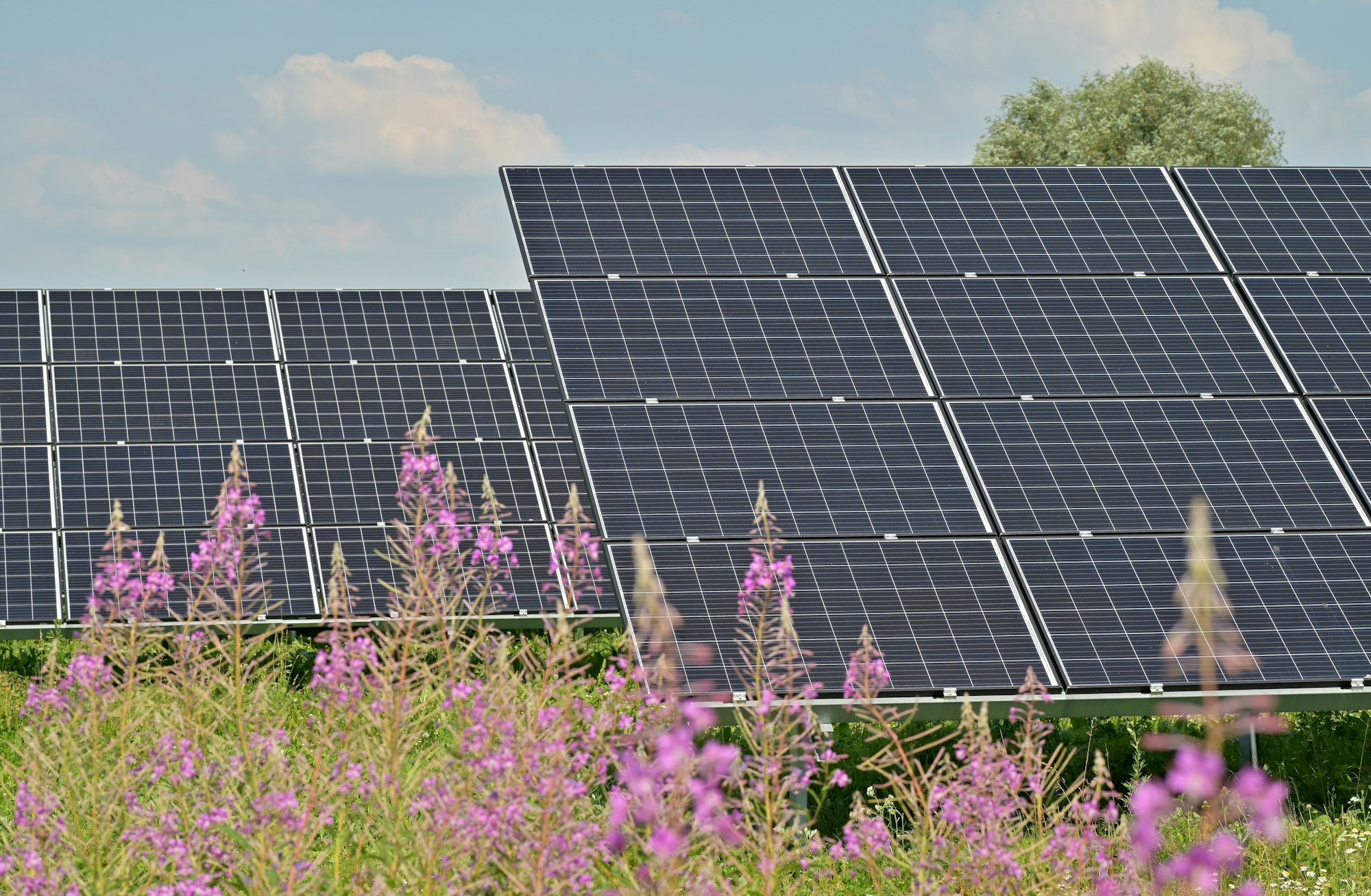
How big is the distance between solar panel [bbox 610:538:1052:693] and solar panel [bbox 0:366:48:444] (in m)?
11.7

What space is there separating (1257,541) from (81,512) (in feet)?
43.9

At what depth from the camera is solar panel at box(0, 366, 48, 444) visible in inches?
752

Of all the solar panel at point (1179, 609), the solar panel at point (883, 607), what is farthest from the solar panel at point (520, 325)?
the solar panel at point (1179, 609)

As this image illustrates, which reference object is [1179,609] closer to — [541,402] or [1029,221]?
[1029,221]

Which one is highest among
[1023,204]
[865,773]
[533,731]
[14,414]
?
[14,414]

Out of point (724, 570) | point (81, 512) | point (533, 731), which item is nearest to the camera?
point (533, 731)

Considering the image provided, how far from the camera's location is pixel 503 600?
1692 cm

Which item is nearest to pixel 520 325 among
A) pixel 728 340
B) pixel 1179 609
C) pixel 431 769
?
pixel 728 340

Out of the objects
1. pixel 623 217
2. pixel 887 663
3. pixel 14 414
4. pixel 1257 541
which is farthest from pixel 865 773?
pixel 14 414

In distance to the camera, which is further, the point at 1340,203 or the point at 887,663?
the point at 1340,203

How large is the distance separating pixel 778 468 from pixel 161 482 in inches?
393

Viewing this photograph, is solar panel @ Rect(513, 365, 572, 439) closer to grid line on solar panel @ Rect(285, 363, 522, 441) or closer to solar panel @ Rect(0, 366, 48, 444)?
grid line on solar panel @ Rect(285, 363, 522, 441)

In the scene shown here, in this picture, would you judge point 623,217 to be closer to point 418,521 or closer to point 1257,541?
point 1257,541

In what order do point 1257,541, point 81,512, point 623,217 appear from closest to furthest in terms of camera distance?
point 1257,541 < point 623,217 < point 81,512
